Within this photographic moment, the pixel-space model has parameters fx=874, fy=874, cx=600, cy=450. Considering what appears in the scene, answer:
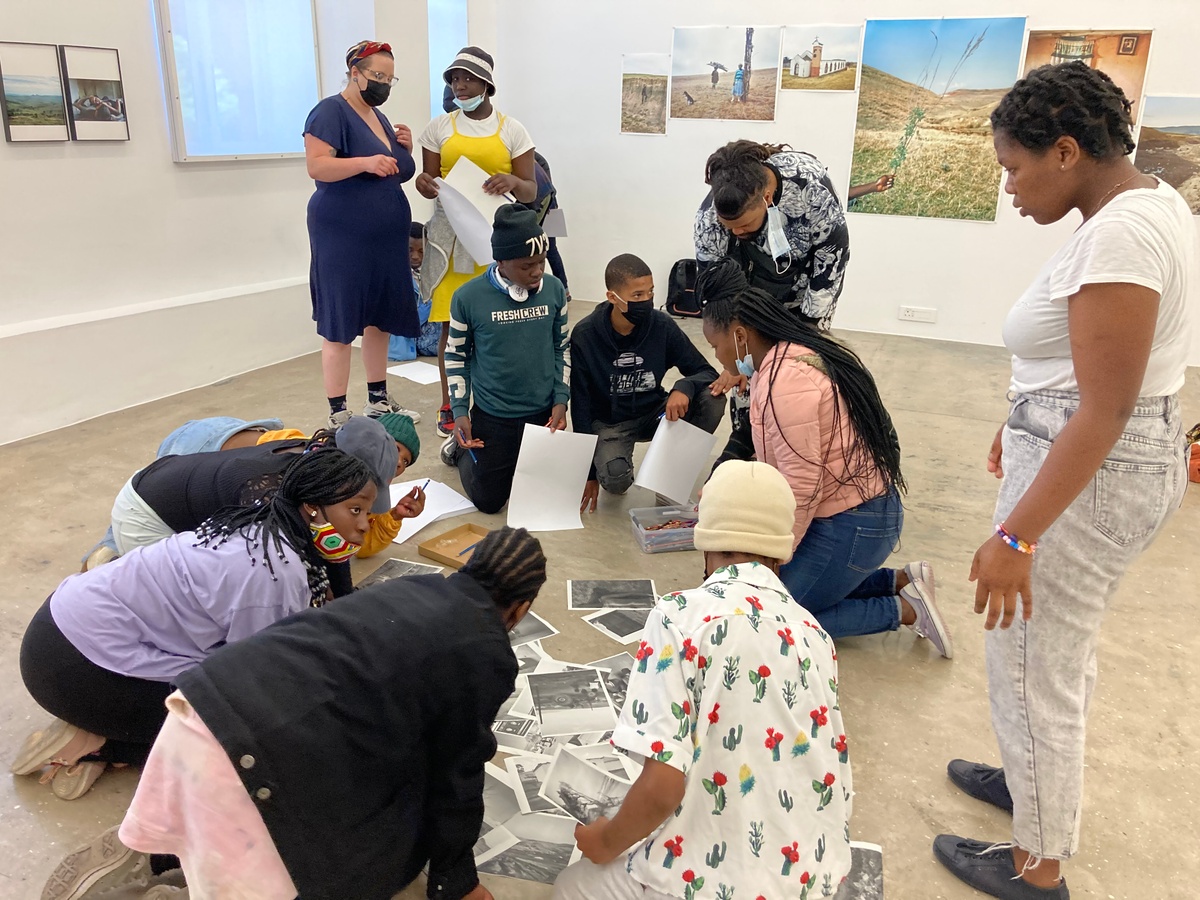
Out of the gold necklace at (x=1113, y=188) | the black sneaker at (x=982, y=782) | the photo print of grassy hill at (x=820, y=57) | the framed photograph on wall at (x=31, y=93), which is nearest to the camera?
the gold necklace at (x=1113, y=188)

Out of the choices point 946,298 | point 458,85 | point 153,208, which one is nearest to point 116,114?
point 153,208

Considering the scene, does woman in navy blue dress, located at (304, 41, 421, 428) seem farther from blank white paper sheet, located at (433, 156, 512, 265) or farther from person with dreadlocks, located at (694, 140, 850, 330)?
person with dreadlocks, located at (694, 140, 850, 330)

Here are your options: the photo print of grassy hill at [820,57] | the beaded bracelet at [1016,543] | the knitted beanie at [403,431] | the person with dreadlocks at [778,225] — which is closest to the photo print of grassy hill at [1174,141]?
the photo print of grassy hill at [820,57]

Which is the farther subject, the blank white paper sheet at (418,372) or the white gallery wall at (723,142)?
the white gallery wall at (723,142)

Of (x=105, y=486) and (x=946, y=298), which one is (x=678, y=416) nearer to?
(x=105, y=486)

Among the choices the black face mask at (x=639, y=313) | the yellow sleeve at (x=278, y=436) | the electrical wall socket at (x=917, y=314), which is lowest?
the electrical wall socket at (x=917, y=314)

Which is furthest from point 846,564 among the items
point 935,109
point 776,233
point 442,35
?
point 442,35

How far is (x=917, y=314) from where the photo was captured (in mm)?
6652

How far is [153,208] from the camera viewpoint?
15.7 ft

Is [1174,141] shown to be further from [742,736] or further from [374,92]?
[742,736]

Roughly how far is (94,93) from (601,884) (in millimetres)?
4580

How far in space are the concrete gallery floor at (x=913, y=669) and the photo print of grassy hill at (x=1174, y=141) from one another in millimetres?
2641

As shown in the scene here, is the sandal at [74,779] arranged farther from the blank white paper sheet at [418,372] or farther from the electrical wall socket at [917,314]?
the electrical wall socket at [917,314]

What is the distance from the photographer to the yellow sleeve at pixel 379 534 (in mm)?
2973
